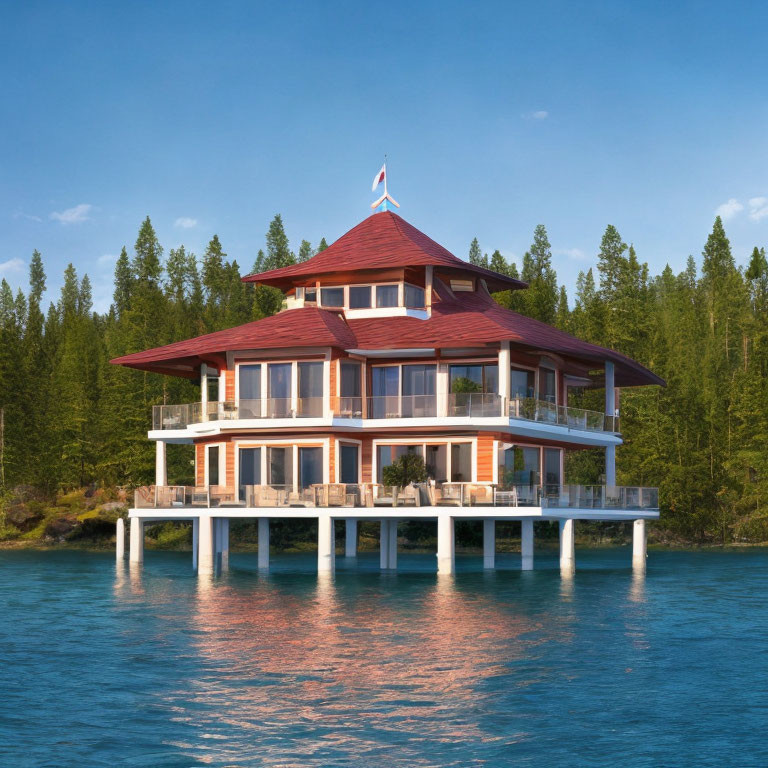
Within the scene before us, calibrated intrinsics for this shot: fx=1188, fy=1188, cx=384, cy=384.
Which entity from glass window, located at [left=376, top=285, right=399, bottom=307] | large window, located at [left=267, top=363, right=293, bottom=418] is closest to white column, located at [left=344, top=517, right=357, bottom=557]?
glass window, located at [left=376, top=285, right=399, bottom=307]

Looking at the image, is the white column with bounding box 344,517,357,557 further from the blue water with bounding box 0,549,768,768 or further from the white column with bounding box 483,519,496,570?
the blue water with bounding box 0,549,768,768

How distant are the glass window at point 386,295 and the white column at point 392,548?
1014 cm

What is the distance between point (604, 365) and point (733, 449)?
2778 cm

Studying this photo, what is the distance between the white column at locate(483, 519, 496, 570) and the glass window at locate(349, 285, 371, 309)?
36.8 ft

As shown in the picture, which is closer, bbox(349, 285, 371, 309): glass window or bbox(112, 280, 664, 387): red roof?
bbox(112, 280, 664, 387): red roof

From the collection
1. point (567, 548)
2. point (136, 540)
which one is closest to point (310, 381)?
point (136, 540)

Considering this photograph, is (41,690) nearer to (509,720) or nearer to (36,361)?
(509,720)

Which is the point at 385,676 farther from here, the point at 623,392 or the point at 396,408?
the point at 623,392

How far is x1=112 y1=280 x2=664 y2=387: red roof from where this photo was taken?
4612cm

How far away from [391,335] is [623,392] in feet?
130

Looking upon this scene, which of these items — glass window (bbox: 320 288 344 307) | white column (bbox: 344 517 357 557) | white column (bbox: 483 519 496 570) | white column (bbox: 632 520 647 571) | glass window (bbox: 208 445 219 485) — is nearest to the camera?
glass window (bbox: 208 445 219 485)

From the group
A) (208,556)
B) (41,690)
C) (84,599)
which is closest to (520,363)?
(208,556)

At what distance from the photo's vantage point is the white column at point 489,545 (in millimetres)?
52588

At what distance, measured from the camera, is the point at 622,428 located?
3231 inches
